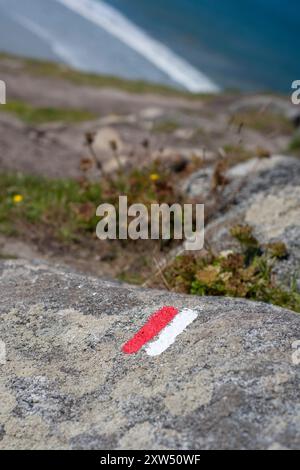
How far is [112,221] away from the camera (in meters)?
5.97

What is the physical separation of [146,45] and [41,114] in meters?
17.8

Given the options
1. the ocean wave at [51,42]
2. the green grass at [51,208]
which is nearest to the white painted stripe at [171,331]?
the green grass at [51,208]

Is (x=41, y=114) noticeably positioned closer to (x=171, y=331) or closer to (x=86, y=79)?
(x=86, y=79)

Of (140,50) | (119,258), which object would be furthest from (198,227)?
(140,50)

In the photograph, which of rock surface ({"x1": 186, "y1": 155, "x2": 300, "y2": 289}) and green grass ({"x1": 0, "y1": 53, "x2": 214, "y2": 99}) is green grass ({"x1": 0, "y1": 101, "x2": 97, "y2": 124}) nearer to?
green grass ({"x1": 0, "y1": 53, "x2": 214, "y2": 99})

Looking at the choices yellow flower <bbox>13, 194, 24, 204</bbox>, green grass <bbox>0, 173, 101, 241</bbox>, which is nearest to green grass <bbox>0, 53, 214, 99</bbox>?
green grass <bbox>0, 173, 101, 241</bbox>

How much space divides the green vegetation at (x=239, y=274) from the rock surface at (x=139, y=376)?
0.62 metres

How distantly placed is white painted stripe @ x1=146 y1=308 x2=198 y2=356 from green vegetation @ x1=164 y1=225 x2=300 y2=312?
2.88 ft

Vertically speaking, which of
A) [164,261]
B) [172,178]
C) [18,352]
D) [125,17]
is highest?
[125,17]

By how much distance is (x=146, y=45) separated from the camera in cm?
3114

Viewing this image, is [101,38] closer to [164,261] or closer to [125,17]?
[125,17]

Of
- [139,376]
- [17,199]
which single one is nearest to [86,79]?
[17,199]

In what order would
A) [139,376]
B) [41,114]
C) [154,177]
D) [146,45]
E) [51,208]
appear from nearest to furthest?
1. [139,376]
2. [154,177]
3. [51,208]
4. [41,114]
5. [146,45]

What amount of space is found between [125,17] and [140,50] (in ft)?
21.3
